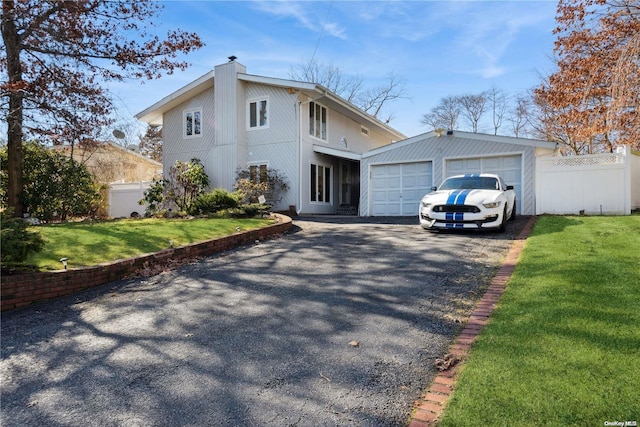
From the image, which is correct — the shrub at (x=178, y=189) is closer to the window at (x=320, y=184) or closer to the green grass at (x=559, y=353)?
the window at (x=320, y=184)

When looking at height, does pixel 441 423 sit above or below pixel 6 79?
below

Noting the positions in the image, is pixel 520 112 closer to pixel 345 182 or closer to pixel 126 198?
pixel 345 182

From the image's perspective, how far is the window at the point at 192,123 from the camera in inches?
752

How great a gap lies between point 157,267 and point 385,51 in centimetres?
1101

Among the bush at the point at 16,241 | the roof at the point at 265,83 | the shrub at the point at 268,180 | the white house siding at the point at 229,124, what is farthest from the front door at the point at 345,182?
the bush at the point at 16,241

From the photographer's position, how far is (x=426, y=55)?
1368 cm

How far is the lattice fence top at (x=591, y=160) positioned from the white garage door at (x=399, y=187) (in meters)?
4.33

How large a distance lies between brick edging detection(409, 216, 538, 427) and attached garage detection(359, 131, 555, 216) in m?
8.62

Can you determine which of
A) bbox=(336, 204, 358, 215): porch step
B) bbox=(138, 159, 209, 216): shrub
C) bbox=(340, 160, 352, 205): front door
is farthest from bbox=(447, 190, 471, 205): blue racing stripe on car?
bbox=(340, 160, 352, 205): front door

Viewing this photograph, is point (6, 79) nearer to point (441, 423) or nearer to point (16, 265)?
point (16, 265)

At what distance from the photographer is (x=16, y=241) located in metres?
5.17

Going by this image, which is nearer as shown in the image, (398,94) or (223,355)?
(223,355)

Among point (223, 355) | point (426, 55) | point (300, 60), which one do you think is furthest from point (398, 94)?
point (223, 355)

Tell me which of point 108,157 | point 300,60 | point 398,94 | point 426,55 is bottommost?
point 108,157
